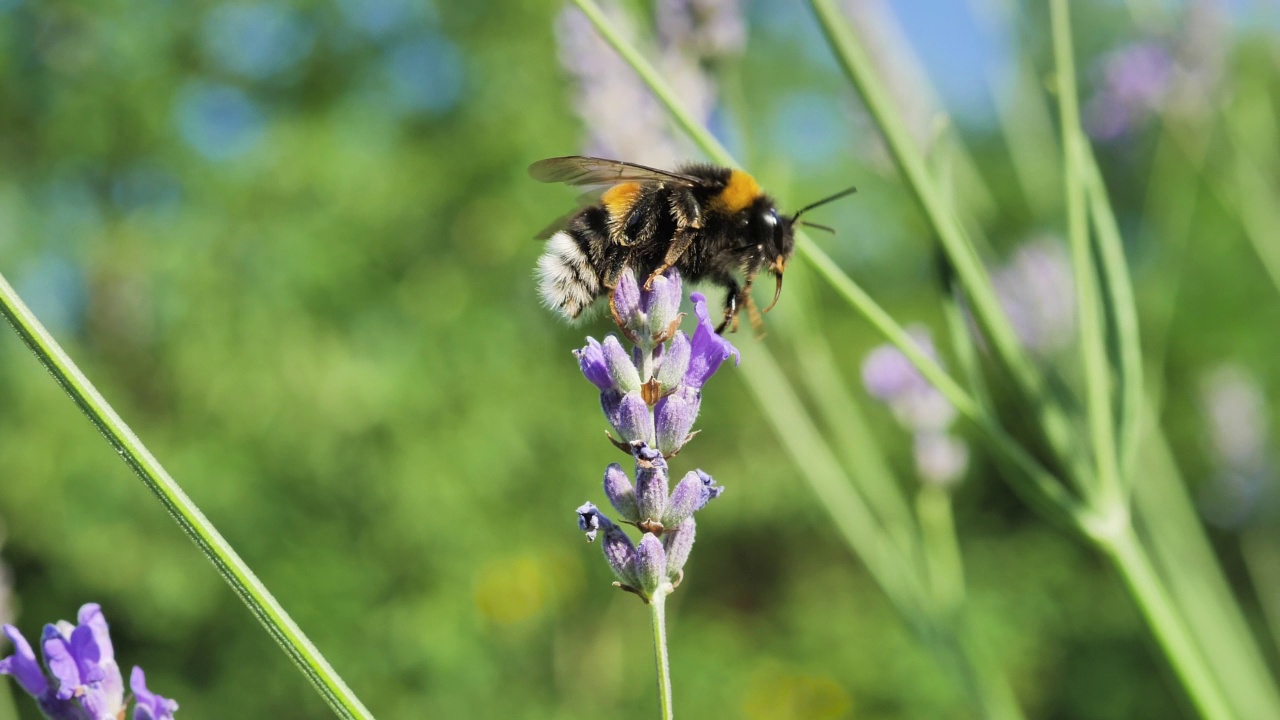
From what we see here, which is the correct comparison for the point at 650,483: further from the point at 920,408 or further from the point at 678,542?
the point at 920,408

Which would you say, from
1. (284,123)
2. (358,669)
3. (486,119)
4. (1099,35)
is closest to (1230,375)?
(358,669)

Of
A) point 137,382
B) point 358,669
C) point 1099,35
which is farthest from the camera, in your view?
point 1099,35

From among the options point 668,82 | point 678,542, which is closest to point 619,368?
point 678,542

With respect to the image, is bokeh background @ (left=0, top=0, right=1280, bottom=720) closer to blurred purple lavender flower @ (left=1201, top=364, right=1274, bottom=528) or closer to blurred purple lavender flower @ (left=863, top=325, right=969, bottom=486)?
blurred purple lavender flower @ (left=1201, top=364, right=1274, bottom=528)

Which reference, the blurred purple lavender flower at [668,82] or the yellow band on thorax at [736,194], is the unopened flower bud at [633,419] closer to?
the yellow band on thorax at [736,194]

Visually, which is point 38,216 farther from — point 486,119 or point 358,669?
point 358,669

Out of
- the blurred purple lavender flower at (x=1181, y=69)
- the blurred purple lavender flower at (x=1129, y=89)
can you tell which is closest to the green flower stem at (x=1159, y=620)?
the blurred purple lavender flower at (x=1181, y=69)
